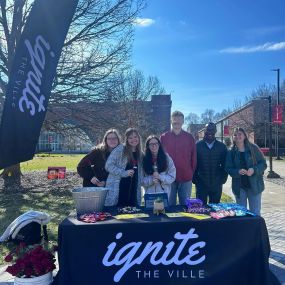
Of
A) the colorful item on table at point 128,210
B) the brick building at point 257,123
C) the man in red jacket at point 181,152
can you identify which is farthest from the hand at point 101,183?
the brick building at point 257,123

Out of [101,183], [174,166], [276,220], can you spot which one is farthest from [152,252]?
[276,220]

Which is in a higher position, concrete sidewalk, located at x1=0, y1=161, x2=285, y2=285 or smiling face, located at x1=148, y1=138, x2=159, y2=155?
smiling face, located at x1=148, y1=138, x2=159, y2=155

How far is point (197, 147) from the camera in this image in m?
5.81

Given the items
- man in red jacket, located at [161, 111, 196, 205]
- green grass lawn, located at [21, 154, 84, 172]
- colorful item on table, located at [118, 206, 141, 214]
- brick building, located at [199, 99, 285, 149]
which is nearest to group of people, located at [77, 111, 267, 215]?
man in red jacket, located at [161, 111, 196, 205]

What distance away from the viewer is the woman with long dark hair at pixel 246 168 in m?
5.26

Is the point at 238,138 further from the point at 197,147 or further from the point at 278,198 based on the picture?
the point at 278,198

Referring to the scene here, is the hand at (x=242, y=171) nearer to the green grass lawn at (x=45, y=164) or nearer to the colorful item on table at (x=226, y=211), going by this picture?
the colorful item on table at (x=226, y=211)

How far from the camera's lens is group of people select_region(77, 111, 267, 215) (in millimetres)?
4793

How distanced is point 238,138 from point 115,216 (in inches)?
99.2

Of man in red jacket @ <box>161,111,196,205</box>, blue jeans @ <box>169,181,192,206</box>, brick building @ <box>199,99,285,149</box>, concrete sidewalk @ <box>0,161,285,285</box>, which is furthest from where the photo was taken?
brick building @ <box>199,99,285,149</box>

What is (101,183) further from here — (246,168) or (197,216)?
(246,168)

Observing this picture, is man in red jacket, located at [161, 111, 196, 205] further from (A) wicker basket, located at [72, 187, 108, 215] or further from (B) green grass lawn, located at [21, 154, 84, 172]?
(B) green grass lawn, located at [21, 154, 84, 172]

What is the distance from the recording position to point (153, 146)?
4750 mm

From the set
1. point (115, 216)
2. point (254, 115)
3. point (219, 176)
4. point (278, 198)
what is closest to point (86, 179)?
point (115, 216)
